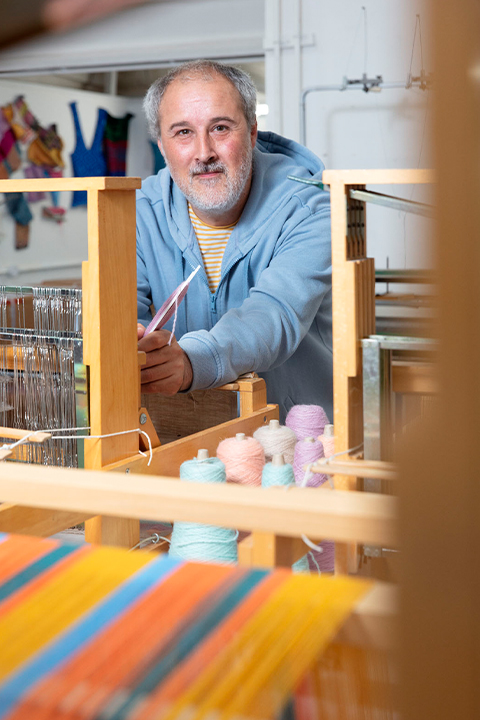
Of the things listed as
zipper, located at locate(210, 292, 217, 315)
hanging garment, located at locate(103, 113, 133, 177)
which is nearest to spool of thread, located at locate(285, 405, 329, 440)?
zipper, located at locate(210, 292, 217, 315)

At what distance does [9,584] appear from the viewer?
0.63 metres

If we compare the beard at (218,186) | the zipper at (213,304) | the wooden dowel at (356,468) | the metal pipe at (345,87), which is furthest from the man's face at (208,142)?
the metal pipe at (345,87)

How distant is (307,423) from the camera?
131 centimetres

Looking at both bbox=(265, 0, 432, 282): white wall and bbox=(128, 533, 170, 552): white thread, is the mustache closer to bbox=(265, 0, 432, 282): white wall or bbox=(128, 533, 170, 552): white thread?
bbox=(128, 533, 170, 552): white thread

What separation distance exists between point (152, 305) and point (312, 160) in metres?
0.57

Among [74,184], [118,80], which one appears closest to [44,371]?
[74,184]

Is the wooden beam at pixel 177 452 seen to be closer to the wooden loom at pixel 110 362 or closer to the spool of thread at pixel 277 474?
the wooden loom at pixel 110 362

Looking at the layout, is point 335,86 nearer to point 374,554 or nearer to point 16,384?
point 16,384

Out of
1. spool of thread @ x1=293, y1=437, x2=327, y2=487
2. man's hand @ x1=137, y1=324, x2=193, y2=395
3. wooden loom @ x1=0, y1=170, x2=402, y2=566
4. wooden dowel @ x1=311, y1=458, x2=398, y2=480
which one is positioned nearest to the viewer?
wooden dowel @ x1=311, y1=458, x2=398, y2=480

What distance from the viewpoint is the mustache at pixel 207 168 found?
1.94 meters

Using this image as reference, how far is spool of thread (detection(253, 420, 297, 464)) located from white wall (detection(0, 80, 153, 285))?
13.1ft

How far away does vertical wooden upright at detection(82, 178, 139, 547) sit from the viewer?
1072mm

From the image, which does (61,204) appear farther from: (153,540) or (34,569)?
(34,569)

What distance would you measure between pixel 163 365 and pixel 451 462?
1094mm
